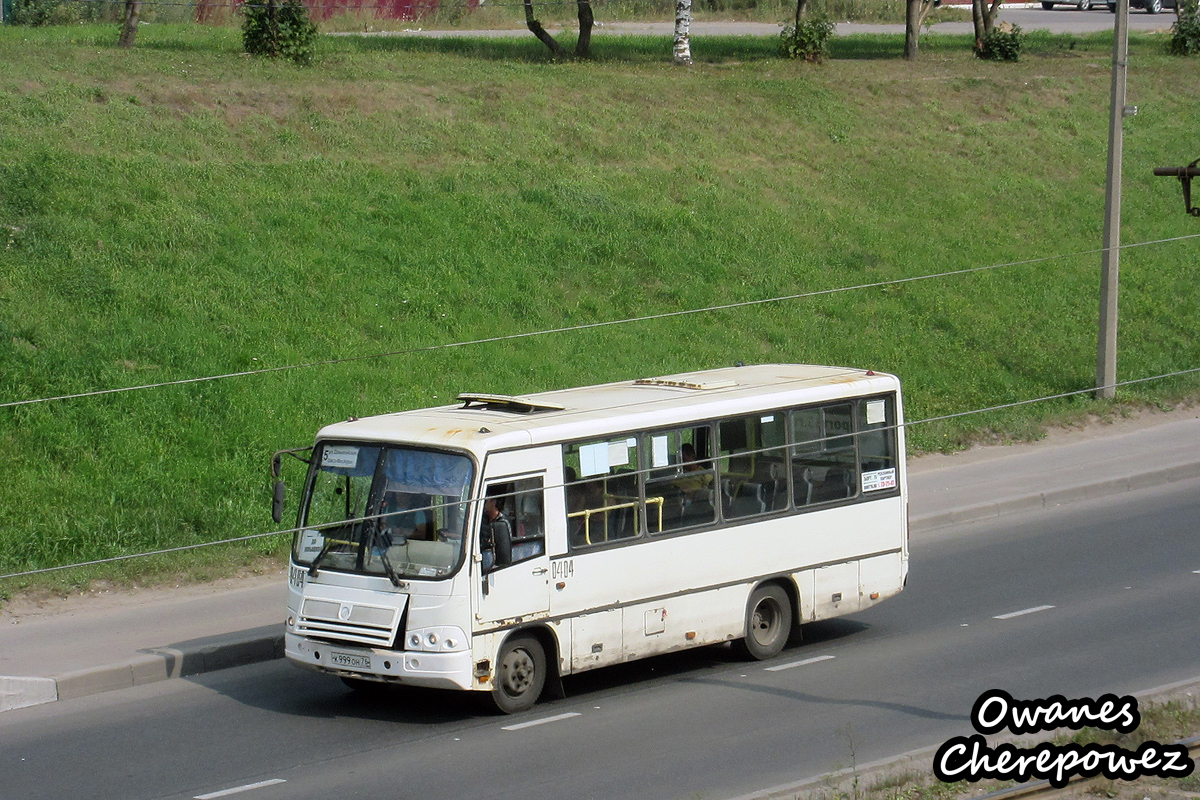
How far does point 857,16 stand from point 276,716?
165 ft

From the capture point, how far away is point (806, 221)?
2747 cm

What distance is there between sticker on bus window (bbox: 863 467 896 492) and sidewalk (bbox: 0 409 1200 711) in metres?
4.30

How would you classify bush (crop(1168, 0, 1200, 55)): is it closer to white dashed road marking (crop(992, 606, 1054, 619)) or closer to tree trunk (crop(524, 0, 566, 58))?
tree trunk (crop(524, 0, 566, 58))

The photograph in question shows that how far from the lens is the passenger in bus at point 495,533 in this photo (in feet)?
35.2

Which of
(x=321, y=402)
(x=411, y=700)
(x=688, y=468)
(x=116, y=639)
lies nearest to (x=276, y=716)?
(x=411, y=700)

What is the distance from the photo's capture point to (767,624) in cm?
1295

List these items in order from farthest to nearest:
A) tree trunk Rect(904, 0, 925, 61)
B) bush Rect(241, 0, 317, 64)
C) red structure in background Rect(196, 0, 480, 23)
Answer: red structure in background Rect(196, 0, 480, 23) < tree trunk Rect(904, 0, 925, 61) < bush Rect(241, 0, 317, 64)

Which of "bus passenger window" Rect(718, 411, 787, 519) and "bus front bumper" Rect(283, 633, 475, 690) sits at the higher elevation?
"bus passenger window" Rect(718, 411, 787, 519)

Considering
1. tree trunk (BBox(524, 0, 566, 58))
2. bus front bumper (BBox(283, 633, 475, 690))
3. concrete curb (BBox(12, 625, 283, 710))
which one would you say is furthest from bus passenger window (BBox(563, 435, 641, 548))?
tree trunk (BBox(524, 0, 566, 58))

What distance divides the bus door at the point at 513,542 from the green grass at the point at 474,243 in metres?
5.54

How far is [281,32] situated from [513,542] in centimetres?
2122

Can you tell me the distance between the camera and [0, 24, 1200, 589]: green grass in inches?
672

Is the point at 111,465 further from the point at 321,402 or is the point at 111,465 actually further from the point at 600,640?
the point at 600,640

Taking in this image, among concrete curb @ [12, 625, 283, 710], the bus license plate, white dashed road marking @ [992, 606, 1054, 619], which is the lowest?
white dashed road marking @ [992, 606, 1054, 619]
